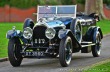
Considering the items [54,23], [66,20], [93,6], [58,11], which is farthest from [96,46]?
[93,6]

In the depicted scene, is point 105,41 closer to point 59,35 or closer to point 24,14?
point 59,35

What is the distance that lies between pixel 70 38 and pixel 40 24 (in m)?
1.00

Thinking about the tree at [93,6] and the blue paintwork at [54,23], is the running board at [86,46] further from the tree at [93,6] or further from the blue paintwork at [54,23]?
the tree at [93,6]

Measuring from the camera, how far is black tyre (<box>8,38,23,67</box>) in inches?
558

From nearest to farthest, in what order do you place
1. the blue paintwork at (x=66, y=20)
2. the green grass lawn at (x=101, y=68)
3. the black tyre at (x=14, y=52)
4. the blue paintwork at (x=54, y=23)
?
the green grass lawn at (x=101, y=68) < the black tyre at (x=14, y=52) < the blue paintwork at (x=54, y=23) < the blue paintwork at (x=66, y=20)

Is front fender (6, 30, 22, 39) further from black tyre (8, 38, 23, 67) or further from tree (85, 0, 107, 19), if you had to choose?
tree (85, 0, 107, 19)

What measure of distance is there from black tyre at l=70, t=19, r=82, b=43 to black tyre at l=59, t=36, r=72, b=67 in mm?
600

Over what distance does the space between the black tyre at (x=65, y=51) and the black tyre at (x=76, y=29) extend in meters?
0.60

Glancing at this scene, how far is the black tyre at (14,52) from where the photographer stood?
1417cm

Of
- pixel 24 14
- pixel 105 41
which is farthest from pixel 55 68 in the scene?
pixel 24 14

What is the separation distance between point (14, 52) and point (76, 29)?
2.22 metres

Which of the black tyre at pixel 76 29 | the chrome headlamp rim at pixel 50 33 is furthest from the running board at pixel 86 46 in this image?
the chrome headlamp rim at pixel 50 33

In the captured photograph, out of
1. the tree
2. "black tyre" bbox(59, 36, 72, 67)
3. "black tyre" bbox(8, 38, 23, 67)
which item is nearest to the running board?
"black tyre" bbox(59, 36, 72, 67)

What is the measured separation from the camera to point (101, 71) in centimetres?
1225
